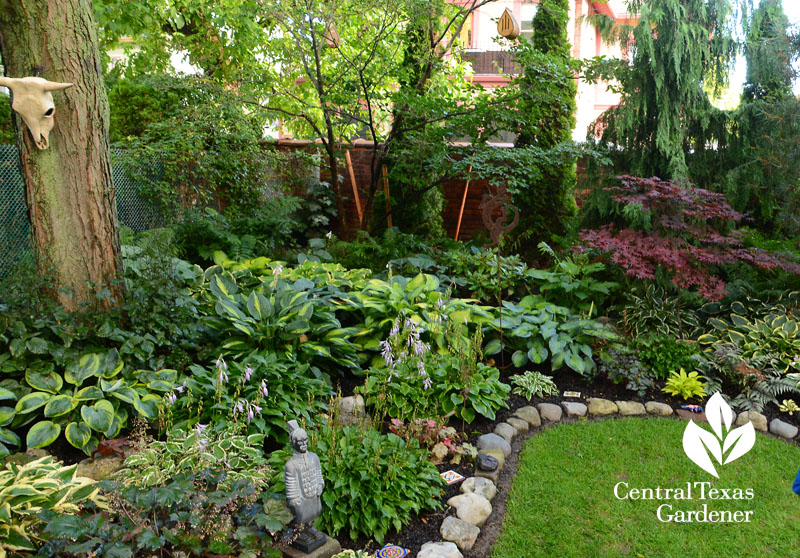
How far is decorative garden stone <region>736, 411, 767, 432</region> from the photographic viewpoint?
4.36 metres

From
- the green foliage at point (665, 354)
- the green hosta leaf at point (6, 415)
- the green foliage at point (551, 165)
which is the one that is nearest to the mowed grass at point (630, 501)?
the green foliage at point (665, 354)

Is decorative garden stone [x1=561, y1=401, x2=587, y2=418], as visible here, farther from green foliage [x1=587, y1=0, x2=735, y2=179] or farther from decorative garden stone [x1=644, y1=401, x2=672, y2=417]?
green foliage [x1=587, y1=0, x2=735, y2=179]

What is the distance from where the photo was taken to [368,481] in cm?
306

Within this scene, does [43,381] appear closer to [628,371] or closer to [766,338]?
[628,371]

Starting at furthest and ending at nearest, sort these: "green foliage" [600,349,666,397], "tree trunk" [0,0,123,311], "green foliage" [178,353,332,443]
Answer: "green foliage" [600,349,666,397] → "tree trunk" [0,0,123,311] → "green foliage" [178,353,332,443]

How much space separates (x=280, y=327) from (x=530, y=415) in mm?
1883

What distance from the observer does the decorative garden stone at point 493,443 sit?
3.83m

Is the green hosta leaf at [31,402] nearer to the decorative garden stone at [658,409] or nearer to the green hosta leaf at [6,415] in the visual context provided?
the green hosta leaf at [6,415]

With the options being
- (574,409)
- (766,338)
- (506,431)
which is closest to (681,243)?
(766,338)

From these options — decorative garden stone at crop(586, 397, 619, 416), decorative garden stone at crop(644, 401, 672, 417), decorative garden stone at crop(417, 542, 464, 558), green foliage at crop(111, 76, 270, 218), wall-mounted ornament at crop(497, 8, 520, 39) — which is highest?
wall-mounted ornament at crop(497, 8, 520, 39)

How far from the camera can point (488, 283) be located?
592cm

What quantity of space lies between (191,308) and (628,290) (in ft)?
13.4

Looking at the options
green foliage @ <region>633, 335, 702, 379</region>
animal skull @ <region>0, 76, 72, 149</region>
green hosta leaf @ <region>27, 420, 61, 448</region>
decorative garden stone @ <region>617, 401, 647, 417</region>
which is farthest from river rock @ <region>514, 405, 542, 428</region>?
animal skull @ <region>0, 76, 72, 149</region>

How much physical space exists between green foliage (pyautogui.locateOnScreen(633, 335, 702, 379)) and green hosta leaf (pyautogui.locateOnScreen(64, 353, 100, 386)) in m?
4.03
